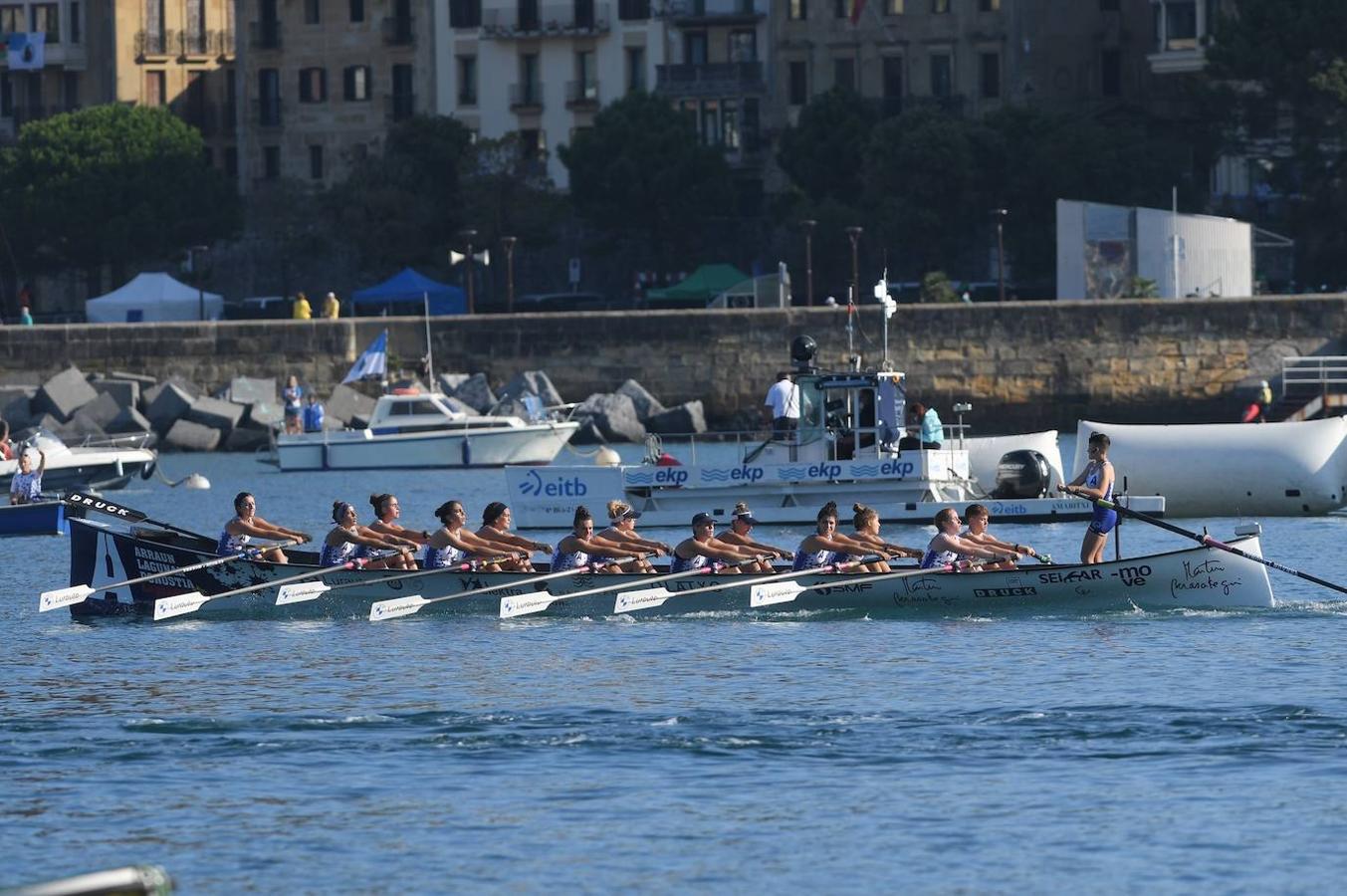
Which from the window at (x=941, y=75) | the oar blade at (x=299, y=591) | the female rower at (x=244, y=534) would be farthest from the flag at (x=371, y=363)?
the oar blade at (x=299, y=591)

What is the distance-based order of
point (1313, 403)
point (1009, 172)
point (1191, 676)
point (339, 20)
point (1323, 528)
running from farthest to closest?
point (339, 20)
point (1009, 172)
point (1313, 403)
point (1323, 528)
point (1191, 676)

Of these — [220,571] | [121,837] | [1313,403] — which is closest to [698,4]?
[1313,403]

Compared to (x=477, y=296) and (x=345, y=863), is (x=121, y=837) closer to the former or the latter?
(x=345, y=863)

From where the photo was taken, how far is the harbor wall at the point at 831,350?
205 ft

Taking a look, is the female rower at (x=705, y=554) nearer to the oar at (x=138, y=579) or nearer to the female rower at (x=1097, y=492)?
the female rower at (x=1097, y=492)

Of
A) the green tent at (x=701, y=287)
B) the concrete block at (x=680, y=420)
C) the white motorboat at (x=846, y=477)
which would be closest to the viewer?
the white motorboat at (x=846, y=477)

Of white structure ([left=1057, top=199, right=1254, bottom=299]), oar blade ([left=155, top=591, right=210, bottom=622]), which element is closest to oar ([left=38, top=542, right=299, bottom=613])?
oar blade ([left=155, top=591, right=210, bottom=622])

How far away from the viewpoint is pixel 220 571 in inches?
1161

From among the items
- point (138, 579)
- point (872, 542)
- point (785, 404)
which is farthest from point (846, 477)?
point (138, 579)

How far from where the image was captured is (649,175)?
270 feet

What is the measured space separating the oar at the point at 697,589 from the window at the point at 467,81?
2546 inches

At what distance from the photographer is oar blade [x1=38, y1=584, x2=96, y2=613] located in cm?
2819

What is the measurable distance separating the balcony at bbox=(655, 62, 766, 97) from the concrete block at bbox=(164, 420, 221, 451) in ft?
92.8

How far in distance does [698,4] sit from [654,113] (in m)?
6.72
